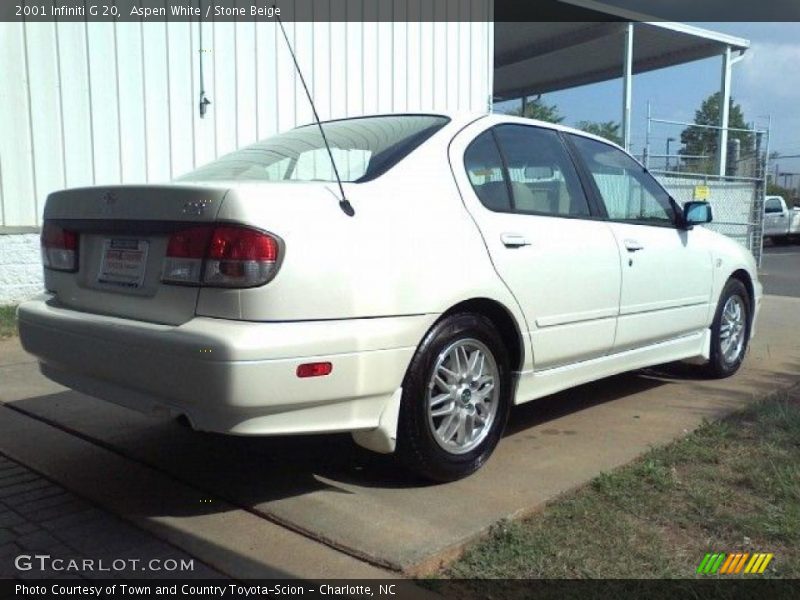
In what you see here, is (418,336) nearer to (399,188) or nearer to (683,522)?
(399,188)

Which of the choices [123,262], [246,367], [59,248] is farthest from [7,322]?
[246,367]

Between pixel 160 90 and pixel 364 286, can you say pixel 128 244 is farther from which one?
pixel 160 90

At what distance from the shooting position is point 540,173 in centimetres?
405

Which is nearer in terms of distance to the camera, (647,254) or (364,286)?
(364,286)

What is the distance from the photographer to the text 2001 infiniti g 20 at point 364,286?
2.81 m

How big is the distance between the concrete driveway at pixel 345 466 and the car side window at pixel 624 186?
1.17m

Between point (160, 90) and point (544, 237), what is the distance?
6207 millimetres

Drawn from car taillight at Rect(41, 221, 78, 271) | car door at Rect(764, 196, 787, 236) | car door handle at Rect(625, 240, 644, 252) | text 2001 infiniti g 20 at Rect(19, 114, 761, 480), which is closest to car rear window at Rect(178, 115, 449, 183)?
text 2001 infiniti g 20 at Rect(19, 114, 761, 480)

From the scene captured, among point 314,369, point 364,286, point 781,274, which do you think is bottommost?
point 781,274

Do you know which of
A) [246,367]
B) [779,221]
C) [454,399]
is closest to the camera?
[246,367]

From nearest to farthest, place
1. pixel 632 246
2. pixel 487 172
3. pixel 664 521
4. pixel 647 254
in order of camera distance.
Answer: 1. pixel 664 521
2. pixel 487 172
3. pixel 632 246
4. pixel 647 254

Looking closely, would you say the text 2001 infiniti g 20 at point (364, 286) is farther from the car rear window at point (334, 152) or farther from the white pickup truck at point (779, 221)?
the white pickup truck at point (779, 221)

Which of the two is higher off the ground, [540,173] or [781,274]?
[540,173]

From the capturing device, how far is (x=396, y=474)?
3574 mm
